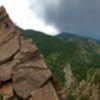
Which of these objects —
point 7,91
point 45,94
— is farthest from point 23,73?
point 45,94

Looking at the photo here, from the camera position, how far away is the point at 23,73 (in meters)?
38.4

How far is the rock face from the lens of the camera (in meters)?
36.6

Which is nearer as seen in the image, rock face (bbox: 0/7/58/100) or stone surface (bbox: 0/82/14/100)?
rock face (bbox: 0/7/58/100)

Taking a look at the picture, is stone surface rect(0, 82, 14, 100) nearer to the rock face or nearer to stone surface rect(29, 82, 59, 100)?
the rock face

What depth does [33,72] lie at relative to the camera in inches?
→ 1510

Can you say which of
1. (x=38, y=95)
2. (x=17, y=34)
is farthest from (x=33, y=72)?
(x=17, y=34)

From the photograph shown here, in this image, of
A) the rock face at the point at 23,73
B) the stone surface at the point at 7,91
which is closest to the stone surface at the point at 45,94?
the rock face at the point at 23,73

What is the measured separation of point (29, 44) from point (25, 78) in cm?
622

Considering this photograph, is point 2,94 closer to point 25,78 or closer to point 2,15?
point 25,78

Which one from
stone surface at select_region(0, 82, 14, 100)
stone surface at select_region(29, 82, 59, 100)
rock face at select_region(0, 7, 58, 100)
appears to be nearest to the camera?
stone surface at select_region(29, 82, 59, 100)

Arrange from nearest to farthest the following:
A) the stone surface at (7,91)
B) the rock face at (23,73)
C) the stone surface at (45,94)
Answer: the stone surface at (45,94), the rock face at (23,73), the stone surface at (7,91)

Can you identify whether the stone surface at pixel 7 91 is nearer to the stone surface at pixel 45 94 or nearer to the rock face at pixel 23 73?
the rock face at pixel 23 73

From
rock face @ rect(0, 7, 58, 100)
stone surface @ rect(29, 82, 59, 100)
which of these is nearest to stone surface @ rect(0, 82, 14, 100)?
rock face @ rect(0, 7, 58, 100)

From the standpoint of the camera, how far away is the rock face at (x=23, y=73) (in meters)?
36.6
